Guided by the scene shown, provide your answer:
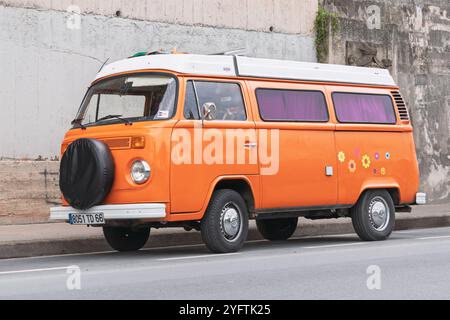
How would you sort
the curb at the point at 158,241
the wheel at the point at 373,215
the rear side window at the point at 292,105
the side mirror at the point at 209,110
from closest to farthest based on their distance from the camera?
the side mirror at the point at 209,110
the curb at the point at 158,241
the rear side window at the point at 292,105
the wheel at the point at 373,215

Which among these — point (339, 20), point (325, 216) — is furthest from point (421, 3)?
point (325, 216)

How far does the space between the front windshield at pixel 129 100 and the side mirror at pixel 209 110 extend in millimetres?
432

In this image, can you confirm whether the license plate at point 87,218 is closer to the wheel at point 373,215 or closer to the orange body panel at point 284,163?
the orange body panel at point 284,163

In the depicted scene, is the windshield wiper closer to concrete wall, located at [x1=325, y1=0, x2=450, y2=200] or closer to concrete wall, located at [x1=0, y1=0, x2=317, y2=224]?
concrete wall, located at [x1=0, y1=0, x2=317, y2=224]

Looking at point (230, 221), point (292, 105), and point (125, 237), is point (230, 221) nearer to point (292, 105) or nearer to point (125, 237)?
point (125, 237)

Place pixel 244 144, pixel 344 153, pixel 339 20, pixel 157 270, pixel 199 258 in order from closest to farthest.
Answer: pixel 157 270
pixel 199 258
pixel 244 144
pixel 344 153
pixel 339 20

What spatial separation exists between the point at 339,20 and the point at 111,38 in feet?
19.8

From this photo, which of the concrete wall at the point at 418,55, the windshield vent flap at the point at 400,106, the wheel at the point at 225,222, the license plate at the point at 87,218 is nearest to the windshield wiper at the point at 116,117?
the license plate at the point at 87,218

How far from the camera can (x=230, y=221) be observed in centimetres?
1201

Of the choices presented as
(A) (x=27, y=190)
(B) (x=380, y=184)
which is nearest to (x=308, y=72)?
(B) (x=380, y=184)

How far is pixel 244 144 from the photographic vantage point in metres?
12.2

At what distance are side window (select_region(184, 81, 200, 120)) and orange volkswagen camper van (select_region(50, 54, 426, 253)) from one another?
→ 15mm

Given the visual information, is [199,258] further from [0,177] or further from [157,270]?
[0,177]

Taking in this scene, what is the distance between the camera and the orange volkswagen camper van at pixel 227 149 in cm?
1143
